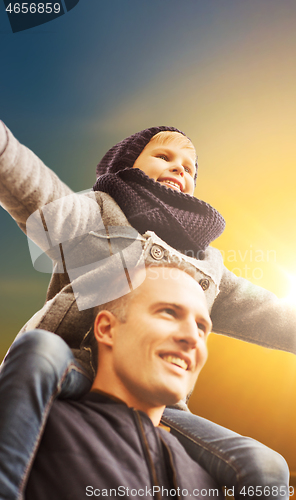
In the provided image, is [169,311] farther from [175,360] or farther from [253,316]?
[253,316]

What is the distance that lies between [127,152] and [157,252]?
0.28 meters

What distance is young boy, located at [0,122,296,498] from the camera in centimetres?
48

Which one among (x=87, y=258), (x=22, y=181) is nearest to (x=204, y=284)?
(x=87, y=258)

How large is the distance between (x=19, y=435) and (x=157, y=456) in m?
0.17

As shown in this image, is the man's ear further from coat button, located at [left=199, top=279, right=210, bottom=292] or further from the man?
coat button, located at [left=199, top=279, right=210, bottom=292]

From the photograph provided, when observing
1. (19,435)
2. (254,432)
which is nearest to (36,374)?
(19,435)

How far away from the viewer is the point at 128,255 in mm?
603

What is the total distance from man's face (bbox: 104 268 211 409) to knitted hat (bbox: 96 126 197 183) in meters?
0.33

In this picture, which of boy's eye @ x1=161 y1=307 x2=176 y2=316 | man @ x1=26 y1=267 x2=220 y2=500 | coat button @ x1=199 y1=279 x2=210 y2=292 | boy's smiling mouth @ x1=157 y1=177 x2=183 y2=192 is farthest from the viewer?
boy's smiling mouth @ x1=157 y1=177 x2=183 y2=192

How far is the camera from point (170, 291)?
0.54 metres

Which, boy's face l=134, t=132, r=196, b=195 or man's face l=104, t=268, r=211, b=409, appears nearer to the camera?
man's face l=104, t=268, r=211, b=409

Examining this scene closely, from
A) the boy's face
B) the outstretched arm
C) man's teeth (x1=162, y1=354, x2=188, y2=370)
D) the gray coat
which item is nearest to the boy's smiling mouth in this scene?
the boy's face

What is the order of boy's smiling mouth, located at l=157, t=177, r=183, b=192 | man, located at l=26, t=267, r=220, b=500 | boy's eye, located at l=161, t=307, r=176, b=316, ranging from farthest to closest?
boy's smiling mouth, located at l=157, t=177, r=183, b=192 → boy's eye, located at l=161, t=307, r=176, b=316 → man, located at l=26, t=267, r=220, b=500

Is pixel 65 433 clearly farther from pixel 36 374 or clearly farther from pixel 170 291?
A: pixel 170 291
